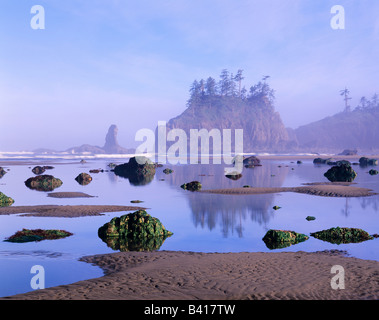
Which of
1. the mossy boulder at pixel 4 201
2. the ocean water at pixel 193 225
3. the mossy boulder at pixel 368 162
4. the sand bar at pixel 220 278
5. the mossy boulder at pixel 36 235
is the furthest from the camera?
the mossy boulder at pixel 368 162

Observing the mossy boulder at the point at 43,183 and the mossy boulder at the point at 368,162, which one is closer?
the mossy boulder at the point at 43,183

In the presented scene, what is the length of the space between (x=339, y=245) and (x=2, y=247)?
1567 cm

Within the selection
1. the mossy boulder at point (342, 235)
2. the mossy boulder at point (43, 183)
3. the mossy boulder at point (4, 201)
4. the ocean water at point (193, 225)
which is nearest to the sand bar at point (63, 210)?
the ocean water at point (193, 225)

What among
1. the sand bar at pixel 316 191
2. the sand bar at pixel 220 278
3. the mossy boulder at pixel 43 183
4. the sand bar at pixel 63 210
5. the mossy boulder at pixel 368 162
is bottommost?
the sand bar at pixel 220 278

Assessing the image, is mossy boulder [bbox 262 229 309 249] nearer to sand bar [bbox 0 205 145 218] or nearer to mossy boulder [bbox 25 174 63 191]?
sand bar [bbox 0 205 145 218]

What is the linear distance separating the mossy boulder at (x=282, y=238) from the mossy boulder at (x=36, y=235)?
33.7ft

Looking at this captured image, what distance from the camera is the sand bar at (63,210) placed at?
26.9 m

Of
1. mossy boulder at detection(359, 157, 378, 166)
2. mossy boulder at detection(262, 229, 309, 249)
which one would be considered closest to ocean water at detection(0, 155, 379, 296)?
mossy boulder at detection(262, 229, 309, 249)

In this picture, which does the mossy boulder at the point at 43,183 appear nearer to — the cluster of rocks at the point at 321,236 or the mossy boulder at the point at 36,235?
the mossy boulder at the point at 36,235

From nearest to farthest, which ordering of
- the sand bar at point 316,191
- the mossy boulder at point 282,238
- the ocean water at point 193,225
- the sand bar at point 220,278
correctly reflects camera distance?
1. the sand bar at point 220,278
2. the ocean water at point 193,225
3. the mossy boulder at point 282,238
4. the sand bar at point 316,191

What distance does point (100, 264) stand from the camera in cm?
1502
